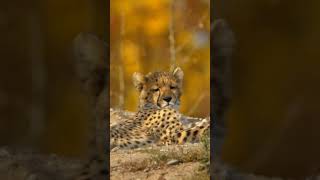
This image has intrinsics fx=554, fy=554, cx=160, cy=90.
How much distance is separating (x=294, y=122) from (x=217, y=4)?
898 mm

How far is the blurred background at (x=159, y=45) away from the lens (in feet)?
12.1

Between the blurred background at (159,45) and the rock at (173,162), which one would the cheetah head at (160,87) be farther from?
the rock at (173,162)

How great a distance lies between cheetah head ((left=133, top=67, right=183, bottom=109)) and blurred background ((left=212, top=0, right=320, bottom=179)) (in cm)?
41

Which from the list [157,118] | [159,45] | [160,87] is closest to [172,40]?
[159,45]

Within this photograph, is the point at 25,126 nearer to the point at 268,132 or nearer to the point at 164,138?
the point at 164,138

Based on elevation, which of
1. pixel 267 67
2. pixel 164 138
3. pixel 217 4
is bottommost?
pixel 164 138

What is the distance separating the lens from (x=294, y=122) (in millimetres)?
3436

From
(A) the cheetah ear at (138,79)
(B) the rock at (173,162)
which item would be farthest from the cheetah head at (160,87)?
(B) the rock at (173,162)

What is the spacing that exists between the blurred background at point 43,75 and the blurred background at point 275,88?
961 mm

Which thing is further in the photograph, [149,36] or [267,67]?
[149,36]

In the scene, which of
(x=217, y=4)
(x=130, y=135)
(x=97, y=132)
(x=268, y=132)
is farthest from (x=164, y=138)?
(x=217, y=4)

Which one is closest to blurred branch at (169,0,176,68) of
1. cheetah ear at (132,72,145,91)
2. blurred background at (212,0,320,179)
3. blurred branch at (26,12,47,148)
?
cheetah ear at (132,72,145,91)

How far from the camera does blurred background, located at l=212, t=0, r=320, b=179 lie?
11.2 ft

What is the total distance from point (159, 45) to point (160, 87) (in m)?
0.29
